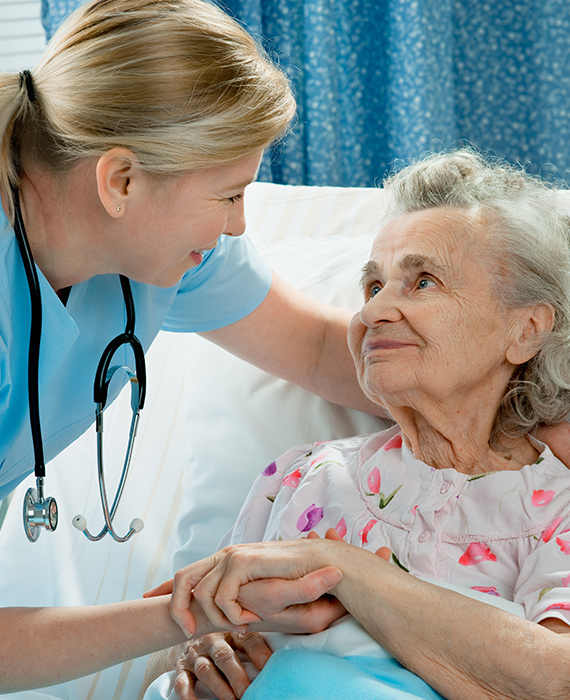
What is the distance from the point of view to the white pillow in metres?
1.60

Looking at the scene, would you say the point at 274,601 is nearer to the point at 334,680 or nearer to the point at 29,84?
the point at 334,680

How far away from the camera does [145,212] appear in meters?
1.11

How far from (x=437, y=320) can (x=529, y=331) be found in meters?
0.17

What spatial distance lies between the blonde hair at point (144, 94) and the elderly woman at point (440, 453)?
37 centimetres

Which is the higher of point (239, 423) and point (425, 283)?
point (425, 283)

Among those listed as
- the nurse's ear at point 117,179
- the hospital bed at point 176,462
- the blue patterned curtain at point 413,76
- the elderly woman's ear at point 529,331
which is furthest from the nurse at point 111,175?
the blue patterned curtain at point 413,76

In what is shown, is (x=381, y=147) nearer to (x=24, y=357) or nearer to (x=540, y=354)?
(x=540, y=354)

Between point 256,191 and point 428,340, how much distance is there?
1.03 meters

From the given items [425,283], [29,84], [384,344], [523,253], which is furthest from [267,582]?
[29,84]

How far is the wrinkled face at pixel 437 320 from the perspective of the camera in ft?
4.01

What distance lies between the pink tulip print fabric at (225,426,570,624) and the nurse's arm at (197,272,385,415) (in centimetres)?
19

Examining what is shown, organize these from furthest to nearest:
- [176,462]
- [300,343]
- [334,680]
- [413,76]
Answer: [413,76] → [176,462] → [300,343] → [334,680]

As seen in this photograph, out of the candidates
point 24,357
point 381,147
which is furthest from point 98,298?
point 381,147

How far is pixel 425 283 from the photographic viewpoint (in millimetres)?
1263
